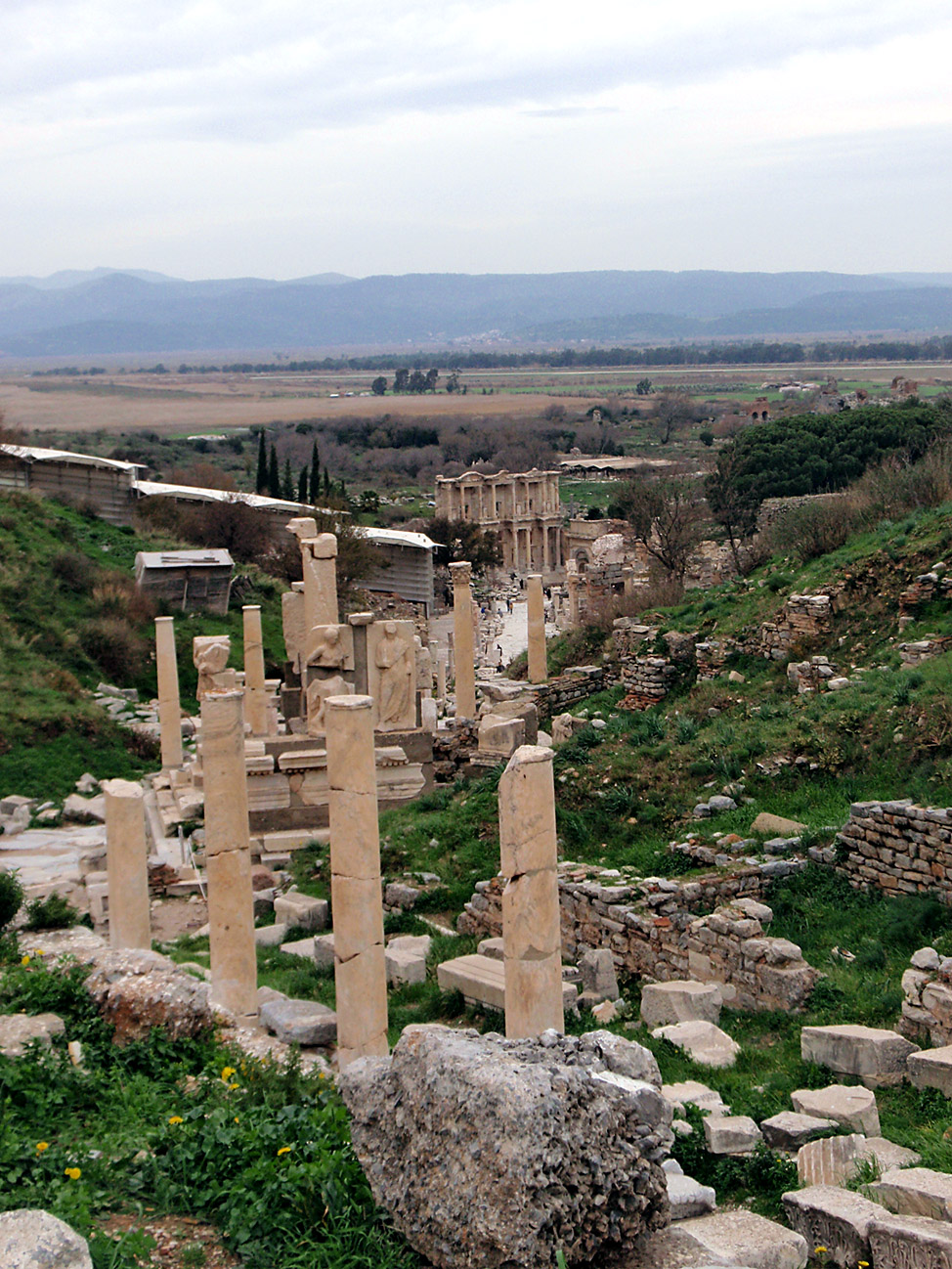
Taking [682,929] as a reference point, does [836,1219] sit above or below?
above

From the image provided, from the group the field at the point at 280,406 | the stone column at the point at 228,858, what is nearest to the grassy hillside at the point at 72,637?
the stone column at the point at 228,858

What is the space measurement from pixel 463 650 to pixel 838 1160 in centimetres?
1764

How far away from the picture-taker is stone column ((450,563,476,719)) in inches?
953

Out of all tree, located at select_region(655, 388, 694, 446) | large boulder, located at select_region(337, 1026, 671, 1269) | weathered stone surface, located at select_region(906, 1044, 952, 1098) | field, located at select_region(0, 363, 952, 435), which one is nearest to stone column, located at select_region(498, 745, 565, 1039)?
weathered stone surface, located at select_region(906, 1044, 952, 1098)

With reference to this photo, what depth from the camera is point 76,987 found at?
28.9ft

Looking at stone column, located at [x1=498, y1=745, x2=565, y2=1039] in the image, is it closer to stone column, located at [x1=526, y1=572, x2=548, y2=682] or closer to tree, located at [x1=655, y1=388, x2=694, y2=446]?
stone column, located at [x1=526, y1=572, x2=548, y2=682]

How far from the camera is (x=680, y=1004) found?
1015 cm

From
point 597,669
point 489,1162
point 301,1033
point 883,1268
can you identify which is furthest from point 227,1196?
point 597,669

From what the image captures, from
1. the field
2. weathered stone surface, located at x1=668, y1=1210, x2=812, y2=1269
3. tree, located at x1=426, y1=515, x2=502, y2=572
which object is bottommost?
tree, located at x1=426, y1=515, x2=502, y2=572

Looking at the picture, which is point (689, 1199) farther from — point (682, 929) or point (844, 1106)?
point (682, 929)

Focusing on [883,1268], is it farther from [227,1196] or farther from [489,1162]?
[227,1196]

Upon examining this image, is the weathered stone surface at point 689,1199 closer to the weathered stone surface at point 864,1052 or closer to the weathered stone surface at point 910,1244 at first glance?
the weathered stone surface at point 910,1244

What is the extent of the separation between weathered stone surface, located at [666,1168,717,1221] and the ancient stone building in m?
59.3

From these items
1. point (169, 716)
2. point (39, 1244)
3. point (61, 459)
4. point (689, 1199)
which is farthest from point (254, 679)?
point (61, 459)
